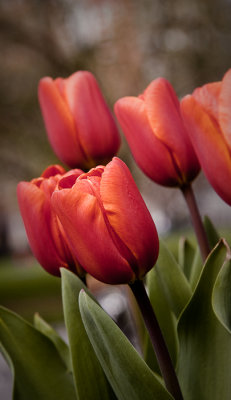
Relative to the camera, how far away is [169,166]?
49 centimetres

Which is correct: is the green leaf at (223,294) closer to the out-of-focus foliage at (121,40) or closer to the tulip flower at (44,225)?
the tulip flower at (44,225)

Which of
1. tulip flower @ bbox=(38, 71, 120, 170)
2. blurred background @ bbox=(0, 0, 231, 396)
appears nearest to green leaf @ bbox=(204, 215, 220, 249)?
tulip flower @ bbox=(38, 71, 120, 170)

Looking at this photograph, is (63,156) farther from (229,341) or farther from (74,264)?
(229,341)

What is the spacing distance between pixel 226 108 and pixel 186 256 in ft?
0.88

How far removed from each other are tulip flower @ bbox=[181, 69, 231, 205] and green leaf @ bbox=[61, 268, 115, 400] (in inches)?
5.5

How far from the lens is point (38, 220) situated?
0.44 m

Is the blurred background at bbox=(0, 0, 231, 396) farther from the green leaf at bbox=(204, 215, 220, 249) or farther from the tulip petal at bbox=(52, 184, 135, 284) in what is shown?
the tulip petal at bbox=(52, 184, 135, 284)

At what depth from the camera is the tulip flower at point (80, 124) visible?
0.56 metres

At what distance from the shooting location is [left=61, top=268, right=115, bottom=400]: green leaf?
0.43 m

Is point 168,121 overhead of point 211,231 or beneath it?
overhead

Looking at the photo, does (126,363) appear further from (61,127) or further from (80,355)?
(61,127)

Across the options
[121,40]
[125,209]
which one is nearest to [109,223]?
[125,209]

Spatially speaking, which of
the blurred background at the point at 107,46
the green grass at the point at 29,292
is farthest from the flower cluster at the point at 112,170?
the green grass at the point at 29,292

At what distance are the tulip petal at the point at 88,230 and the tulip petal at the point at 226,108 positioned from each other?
0.11 metres
